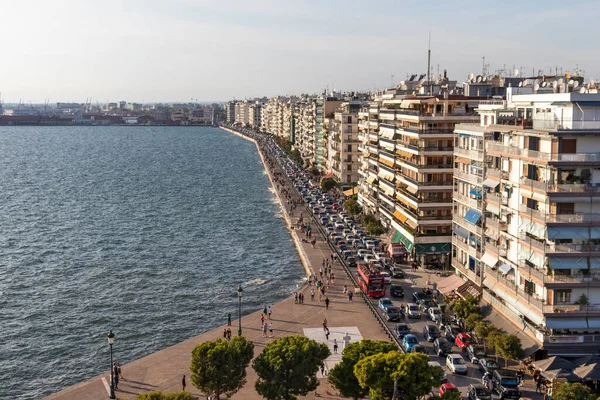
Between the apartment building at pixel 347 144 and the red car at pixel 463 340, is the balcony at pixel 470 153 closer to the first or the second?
the red car at pixel 463 340

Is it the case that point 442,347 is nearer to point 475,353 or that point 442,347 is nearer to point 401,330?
point 475,353

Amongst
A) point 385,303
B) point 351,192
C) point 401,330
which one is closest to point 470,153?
point 385,303

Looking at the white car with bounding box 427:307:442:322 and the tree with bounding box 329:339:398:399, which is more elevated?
the tree with bounding box 329:339:398:399

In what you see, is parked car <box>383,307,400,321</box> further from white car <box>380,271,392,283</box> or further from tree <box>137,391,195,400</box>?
tree <box>137,391,195,400</box>

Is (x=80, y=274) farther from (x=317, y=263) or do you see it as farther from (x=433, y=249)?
(x=433, y=249)

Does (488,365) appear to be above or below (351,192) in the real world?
below

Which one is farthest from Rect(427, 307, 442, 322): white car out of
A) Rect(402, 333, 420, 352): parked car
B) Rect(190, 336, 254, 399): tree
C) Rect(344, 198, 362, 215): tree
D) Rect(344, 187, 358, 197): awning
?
Rect(344, 187, 358, 197): awning
